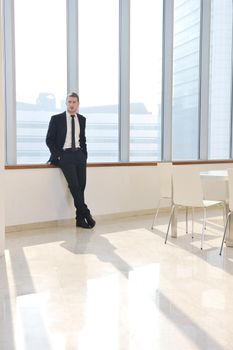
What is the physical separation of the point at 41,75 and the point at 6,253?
2.68m

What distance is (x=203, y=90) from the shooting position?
299 inches

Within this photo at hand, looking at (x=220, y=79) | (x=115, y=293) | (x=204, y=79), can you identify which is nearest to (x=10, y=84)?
(x=115, y=293)

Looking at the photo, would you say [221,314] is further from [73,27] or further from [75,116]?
[73,27]

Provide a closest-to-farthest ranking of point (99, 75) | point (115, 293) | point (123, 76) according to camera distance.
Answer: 1. point (115, 293)
2. point (99, 75)
3. point (123, 76)

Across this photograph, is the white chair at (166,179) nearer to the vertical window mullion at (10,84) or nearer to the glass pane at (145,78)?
the glass pane at (145,78)

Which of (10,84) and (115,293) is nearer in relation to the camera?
(115,293)

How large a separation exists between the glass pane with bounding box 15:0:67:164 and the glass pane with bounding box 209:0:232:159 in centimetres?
302

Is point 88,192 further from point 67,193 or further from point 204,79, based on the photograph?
point 204,79

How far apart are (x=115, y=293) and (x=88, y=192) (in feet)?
9.80

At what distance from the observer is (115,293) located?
10.00ft

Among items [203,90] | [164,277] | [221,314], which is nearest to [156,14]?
[203,90]

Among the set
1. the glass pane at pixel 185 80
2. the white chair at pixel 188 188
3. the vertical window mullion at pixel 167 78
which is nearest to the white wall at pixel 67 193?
the vertical window mullion at pixel 167 78

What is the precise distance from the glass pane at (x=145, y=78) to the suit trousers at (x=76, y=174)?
152 centimetres

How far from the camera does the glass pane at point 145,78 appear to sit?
265 inches
